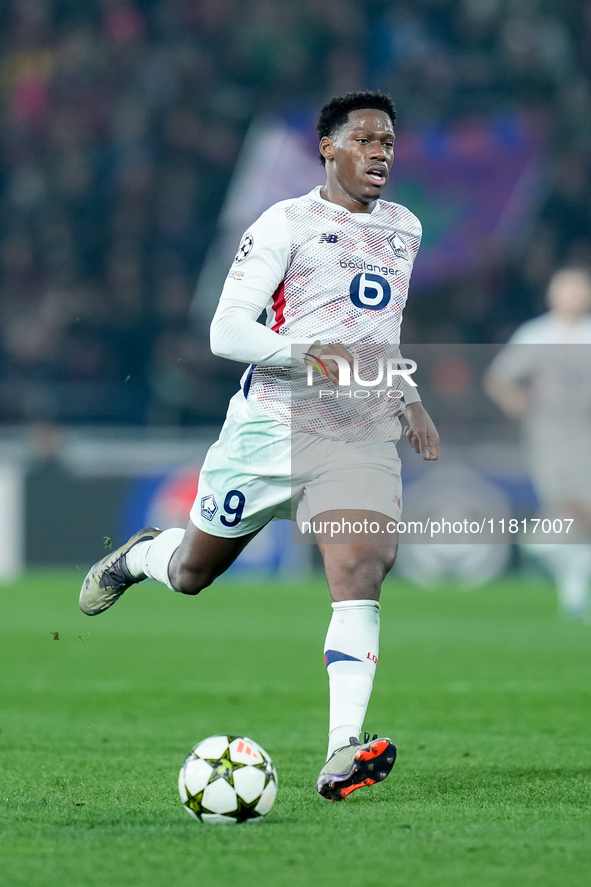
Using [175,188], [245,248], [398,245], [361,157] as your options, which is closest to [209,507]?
[245,248]

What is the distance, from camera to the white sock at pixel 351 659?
13.8 feet

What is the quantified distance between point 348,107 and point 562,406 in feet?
20.6

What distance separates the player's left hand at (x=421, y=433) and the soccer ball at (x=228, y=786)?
3.89ft

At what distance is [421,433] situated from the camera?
4527mm

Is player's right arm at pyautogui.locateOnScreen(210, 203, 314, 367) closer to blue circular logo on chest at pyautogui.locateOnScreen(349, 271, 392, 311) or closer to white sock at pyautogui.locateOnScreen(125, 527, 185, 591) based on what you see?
blue circular logo on chest at pyautogui.locateOnScreen(349, 271, 392, 311)

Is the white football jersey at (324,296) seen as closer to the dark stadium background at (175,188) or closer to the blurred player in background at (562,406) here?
the blurred player in background at (562,406)

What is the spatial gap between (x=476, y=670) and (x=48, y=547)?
23.5 feet

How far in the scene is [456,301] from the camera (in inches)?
636

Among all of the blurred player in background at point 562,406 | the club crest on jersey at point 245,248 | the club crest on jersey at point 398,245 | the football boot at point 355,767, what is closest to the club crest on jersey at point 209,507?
the club crest on jersey at point 245,248

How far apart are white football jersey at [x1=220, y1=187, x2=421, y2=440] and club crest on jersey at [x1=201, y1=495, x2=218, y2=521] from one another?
0.34 metres

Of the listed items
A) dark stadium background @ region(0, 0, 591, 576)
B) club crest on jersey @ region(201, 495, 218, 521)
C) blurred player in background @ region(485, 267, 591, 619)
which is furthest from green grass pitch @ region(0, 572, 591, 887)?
dark stadium background @ region(0, 0, 591, 576)

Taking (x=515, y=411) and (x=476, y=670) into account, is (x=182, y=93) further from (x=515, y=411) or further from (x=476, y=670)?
(x=476, y=670)

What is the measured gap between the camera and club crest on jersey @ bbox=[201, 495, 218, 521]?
455cm

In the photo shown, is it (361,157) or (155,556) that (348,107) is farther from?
(155,556)
